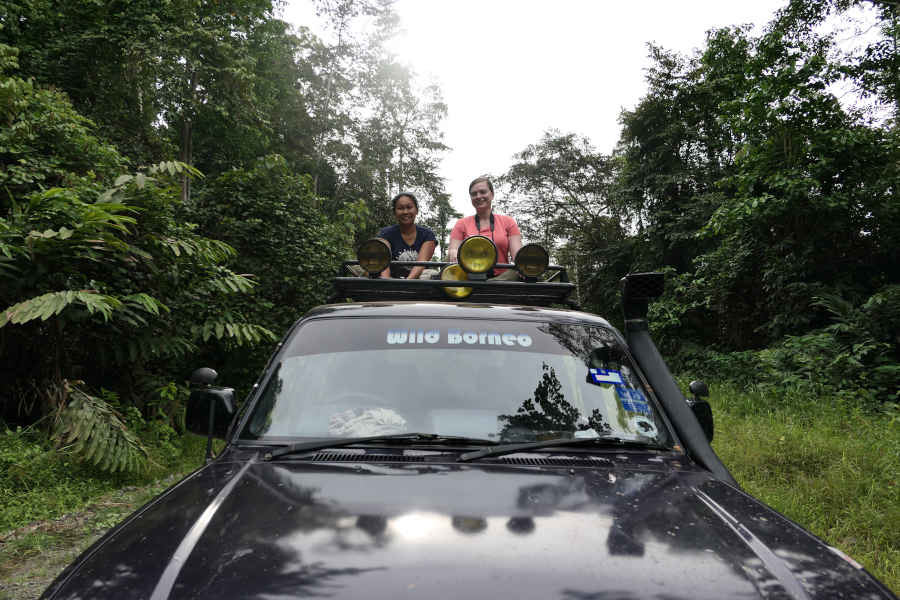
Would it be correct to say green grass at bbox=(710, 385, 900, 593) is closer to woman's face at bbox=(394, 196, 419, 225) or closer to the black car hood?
the black car hood

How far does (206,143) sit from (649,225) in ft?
50.9

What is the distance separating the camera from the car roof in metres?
2.63

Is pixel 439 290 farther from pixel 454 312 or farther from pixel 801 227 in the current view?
pixel 801 227

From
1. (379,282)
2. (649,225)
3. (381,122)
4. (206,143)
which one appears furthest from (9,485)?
(381,122)

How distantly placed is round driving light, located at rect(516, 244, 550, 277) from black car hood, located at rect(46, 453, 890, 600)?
5.98ft

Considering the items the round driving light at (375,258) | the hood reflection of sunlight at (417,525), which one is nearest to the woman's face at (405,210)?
the round driving light at (375,258)

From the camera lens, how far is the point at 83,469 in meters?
5.28

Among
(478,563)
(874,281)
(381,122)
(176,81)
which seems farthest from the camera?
(381,122)

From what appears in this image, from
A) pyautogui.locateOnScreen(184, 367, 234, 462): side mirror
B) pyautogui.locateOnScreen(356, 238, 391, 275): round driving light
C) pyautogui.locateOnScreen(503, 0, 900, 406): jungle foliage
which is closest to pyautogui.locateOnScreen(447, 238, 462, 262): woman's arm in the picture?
pyautogui.locateOnScreen(356, 238, 391, 275): round driving light

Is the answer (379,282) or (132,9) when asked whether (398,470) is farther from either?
(132,9)

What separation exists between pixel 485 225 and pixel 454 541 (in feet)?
12.4

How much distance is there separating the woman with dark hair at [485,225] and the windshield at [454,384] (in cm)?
244

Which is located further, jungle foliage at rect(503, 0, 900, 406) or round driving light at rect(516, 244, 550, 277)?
jungle foliage at rect(503, 0, 900, 406)

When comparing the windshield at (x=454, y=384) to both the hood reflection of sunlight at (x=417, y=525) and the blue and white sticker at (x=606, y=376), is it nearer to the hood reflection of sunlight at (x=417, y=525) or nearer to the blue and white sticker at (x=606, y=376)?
the blue and white sticker at (x=606, y=376)
